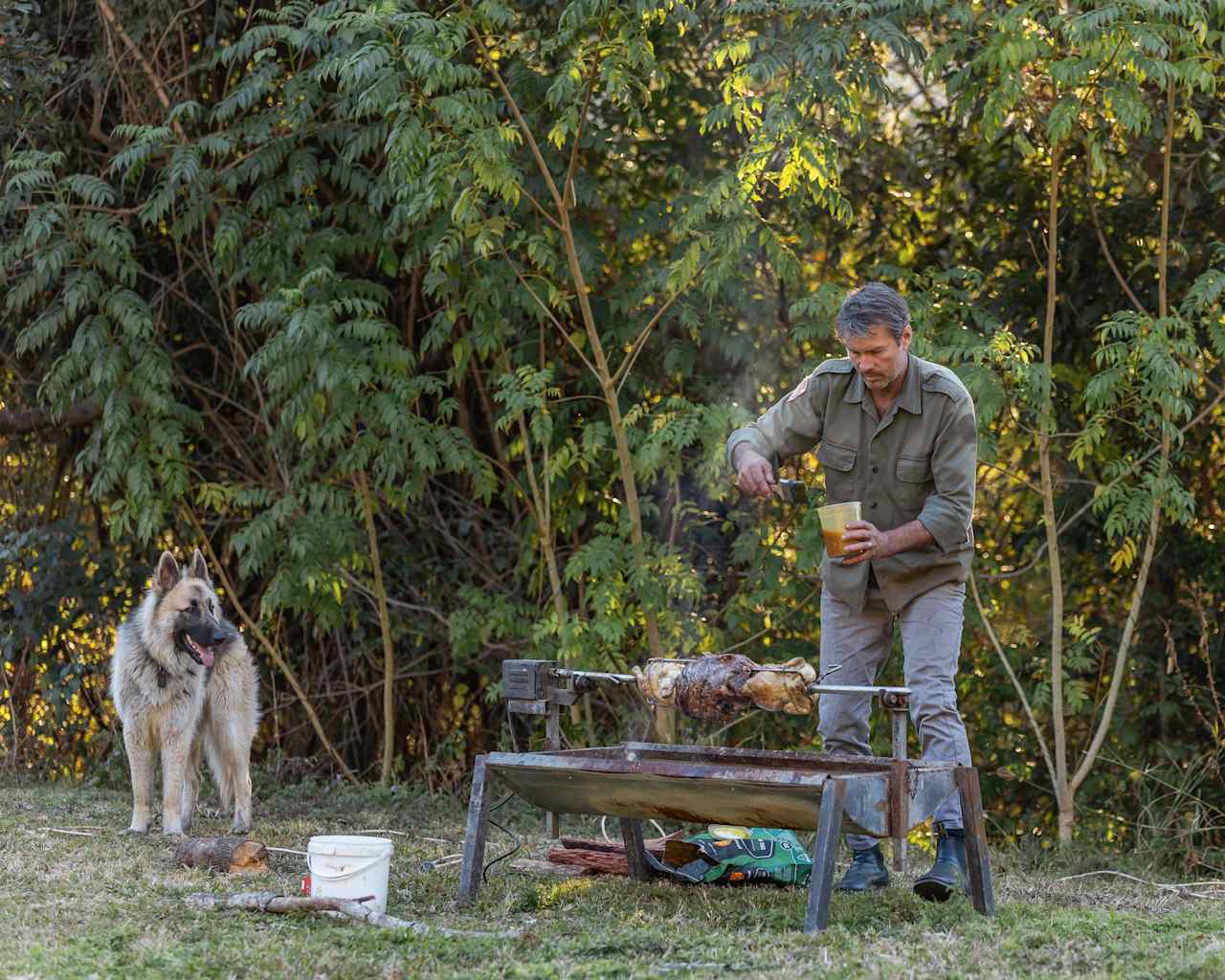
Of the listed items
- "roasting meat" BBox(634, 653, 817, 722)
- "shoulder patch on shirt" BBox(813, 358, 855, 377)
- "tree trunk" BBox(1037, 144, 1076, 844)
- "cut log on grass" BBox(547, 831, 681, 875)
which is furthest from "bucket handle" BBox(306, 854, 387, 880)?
"tree trunk" BBox(1037, 144, 1076, 844)

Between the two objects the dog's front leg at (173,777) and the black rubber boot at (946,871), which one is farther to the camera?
the dog's front leg at (173,777)

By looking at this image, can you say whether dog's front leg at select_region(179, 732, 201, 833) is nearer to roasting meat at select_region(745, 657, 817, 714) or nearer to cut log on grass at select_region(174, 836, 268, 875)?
cut log on grass at select_region(174, 836, 268, 875)

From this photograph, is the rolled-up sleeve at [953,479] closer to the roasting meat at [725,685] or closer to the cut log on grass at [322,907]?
the roasting meat at [725,685]

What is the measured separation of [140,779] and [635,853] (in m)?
2.35

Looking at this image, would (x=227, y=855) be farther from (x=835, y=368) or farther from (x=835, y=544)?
(x=835, y=368)

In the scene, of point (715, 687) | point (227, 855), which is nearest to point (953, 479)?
point (715, 687)

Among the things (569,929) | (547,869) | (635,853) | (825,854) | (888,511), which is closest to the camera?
(825,854)

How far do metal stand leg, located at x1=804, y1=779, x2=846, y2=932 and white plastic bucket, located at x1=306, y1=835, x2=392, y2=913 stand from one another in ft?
4.12

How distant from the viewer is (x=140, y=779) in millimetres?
6066

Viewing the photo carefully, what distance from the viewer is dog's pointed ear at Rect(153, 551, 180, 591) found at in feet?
20.2

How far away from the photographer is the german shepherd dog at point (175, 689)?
6043 mm

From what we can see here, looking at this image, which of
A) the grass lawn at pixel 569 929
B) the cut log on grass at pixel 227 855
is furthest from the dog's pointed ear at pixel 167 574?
the cut log on grass at pixel 227 855

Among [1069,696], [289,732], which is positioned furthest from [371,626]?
[1069,696]

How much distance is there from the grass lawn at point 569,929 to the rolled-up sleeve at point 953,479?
1136 millimetres
